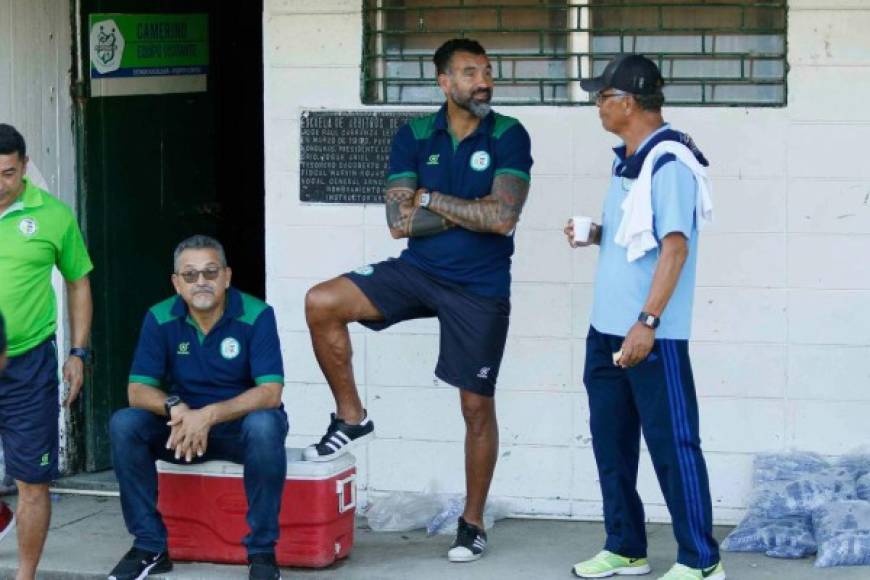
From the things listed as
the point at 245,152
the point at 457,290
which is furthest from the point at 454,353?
the point at 245,152

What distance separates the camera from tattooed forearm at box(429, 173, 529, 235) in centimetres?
645

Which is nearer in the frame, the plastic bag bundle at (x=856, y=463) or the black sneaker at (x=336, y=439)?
the black sneaker at (x=336, y=439)

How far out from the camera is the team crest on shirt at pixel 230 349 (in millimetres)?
6523

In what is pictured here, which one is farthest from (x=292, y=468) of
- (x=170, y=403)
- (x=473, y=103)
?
(x=473, y=103)

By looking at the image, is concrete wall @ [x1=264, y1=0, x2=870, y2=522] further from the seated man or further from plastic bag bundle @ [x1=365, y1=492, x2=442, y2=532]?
the seated man

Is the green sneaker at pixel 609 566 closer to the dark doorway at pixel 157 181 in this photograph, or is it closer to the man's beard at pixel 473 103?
the man's beard at pixel 473 103

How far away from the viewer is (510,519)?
24.5 ft

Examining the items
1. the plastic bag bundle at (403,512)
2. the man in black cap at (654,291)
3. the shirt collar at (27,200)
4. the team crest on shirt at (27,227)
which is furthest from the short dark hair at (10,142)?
the plastic bag bundle at (403,512)

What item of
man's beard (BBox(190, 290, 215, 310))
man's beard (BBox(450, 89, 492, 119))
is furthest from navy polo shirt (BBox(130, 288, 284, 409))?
man's beard (BBox(450, 89, 492, 119))

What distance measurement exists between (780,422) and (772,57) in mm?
1508

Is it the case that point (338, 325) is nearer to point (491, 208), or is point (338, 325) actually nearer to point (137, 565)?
point (491, 208)

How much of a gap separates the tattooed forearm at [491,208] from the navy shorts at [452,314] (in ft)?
0.91

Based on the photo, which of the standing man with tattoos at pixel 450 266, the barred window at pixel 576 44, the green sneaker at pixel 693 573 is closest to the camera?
the green sneaker at pixel 693 573

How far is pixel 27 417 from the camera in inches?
251
